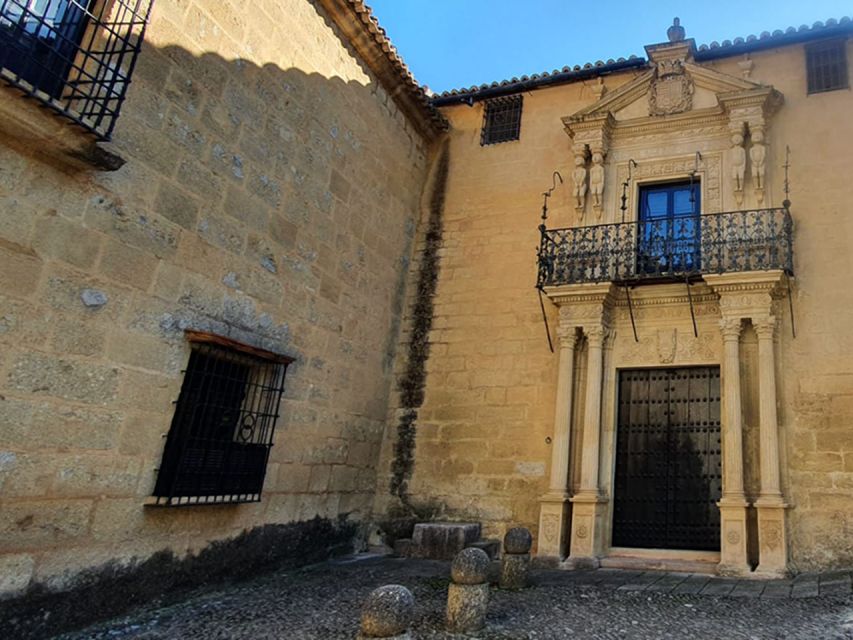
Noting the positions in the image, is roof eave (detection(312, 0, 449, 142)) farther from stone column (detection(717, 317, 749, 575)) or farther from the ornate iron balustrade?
stone column (detection(717, 317, 749, 575))

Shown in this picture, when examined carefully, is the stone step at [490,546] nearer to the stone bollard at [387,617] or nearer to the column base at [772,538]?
the column base at [772,538]

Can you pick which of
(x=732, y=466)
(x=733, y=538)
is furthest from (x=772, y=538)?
(x=732, y=466)

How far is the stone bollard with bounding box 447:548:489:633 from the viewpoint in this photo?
4.07 meters

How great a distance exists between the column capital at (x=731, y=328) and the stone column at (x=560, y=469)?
167cm

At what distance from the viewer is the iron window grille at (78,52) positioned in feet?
13.5

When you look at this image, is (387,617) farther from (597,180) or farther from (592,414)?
(597,180)

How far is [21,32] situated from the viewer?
13.3 ft

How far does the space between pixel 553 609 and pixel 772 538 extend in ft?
9.21

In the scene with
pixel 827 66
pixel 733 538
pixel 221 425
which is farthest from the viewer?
pixel 827 66

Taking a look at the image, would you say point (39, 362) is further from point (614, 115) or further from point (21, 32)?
point (614, 115)

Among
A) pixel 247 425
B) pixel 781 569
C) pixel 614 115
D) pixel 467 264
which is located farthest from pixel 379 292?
pixel 781 569

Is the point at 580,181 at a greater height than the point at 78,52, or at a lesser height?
greater

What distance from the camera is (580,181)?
841 centimetres

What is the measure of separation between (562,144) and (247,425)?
5.97 m
